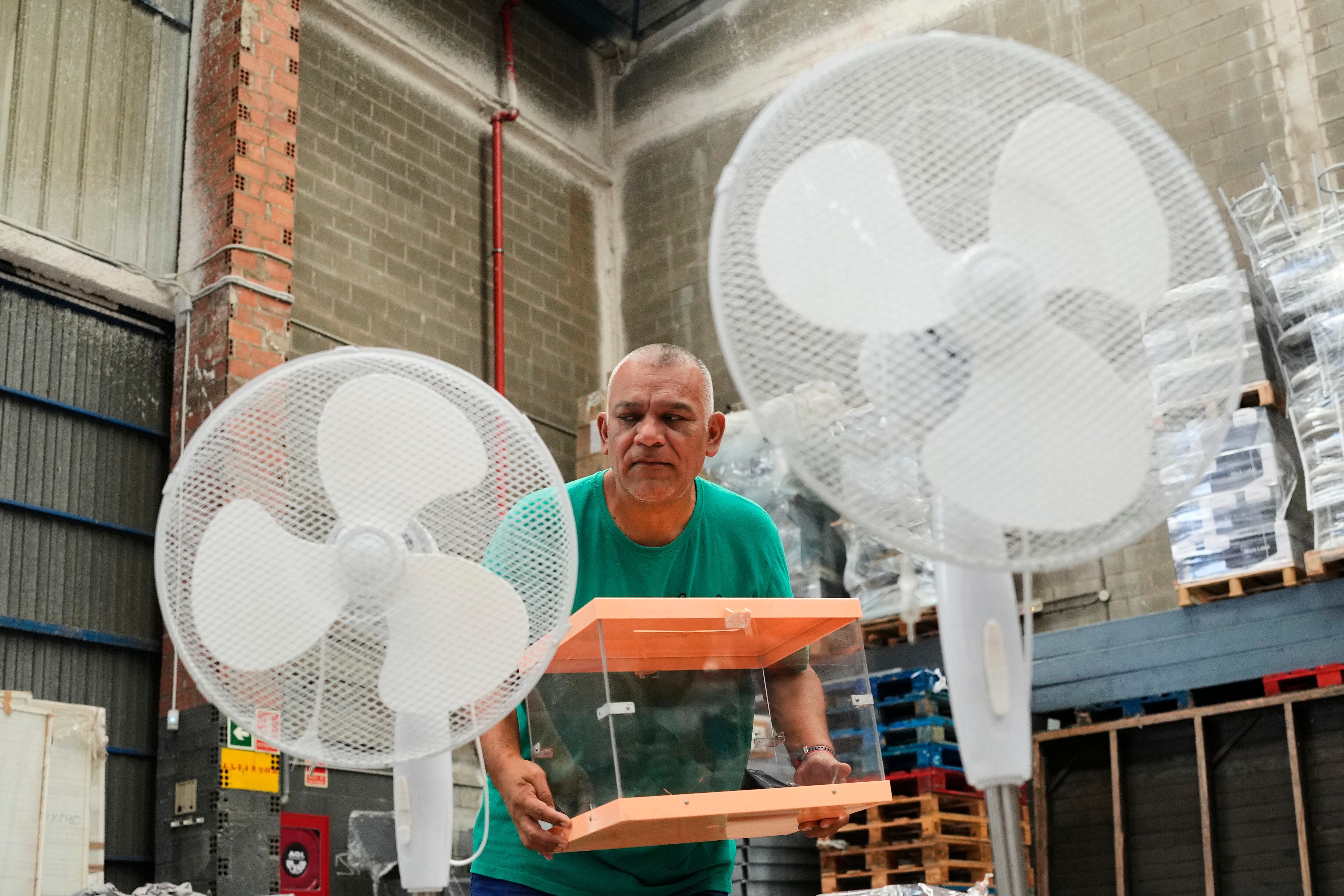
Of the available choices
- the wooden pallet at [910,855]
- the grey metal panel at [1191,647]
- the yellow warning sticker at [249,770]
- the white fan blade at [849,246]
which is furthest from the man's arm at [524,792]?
the grey metal panel at [1191,647]

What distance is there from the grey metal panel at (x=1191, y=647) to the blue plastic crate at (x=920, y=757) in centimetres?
62

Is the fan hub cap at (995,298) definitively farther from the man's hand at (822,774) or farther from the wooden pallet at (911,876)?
the wooden pallet at (911,876)

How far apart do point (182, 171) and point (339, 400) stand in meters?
7.00

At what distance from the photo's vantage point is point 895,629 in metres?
8.24

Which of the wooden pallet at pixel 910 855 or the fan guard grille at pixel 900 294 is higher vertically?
the fan guard grille at pixel 900 294

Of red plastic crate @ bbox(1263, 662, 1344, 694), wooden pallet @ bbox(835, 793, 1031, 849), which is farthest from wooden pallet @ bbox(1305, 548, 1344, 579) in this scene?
wooden pallet @ bbox(835, 793, 1031, 849)

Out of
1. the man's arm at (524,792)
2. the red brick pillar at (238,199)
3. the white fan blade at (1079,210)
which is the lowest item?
the man's arm at (524,792)

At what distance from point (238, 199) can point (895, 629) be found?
4.83m

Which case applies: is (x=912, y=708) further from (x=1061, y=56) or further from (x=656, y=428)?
(x=656, y=428)

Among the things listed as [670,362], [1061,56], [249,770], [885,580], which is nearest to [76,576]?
[249,770]

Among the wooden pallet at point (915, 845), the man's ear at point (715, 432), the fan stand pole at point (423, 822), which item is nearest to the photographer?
the fan stand pole at point (423, 822)

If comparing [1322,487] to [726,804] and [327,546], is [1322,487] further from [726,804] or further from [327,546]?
[327,546]

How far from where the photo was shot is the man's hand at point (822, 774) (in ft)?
8.04

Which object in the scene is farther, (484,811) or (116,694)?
(116,694)
